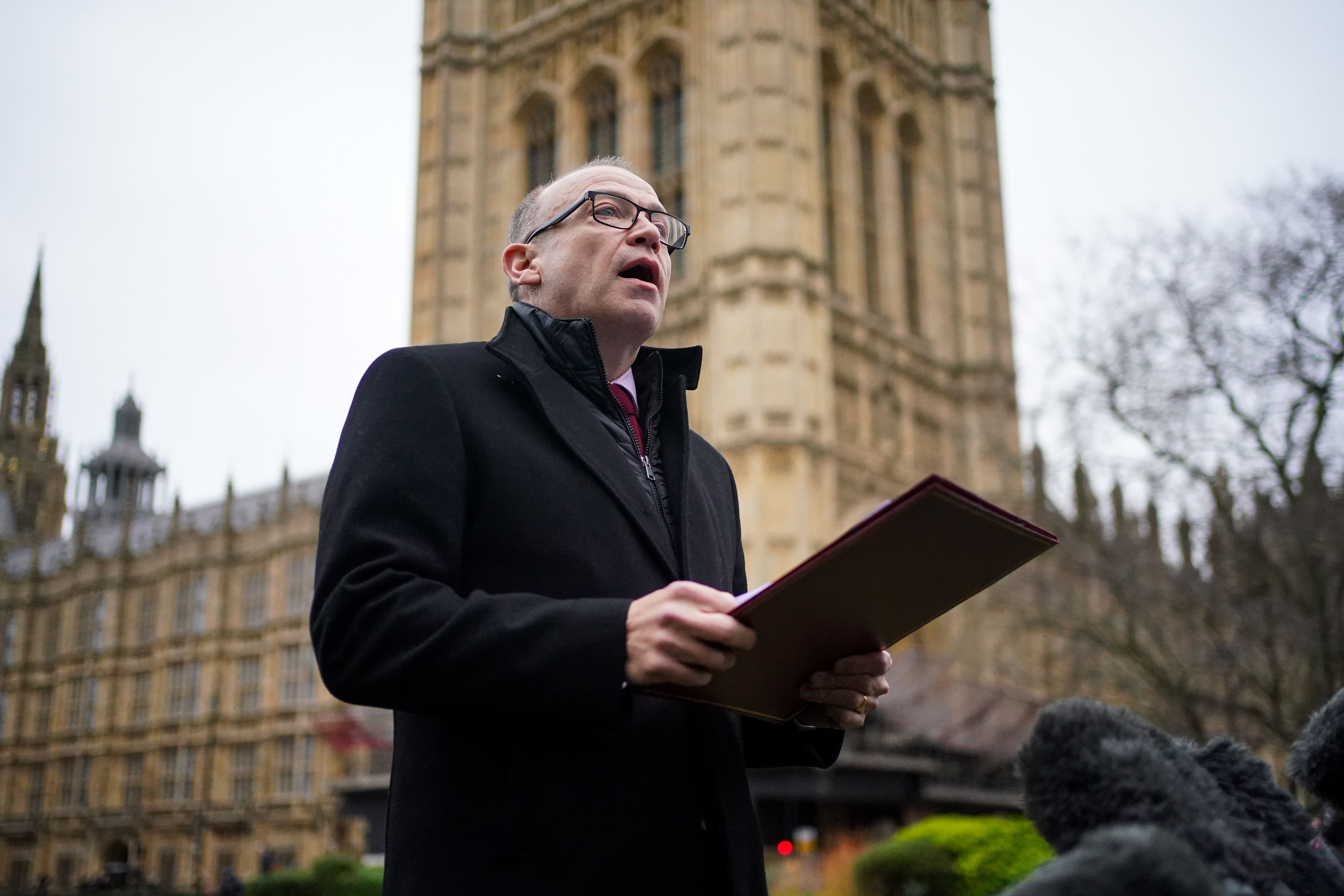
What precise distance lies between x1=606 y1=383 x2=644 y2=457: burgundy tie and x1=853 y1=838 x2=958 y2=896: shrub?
22.5 feet

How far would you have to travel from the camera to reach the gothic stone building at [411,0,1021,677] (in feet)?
80.4

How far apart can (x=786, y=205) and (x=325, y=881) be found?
16.6 meters

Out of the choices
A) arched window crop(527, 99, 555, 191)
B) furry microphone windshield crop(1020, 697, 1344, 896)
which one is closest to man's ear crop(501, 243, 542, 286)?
furry microphone windshield crop(1020, 697, 1344, 896)

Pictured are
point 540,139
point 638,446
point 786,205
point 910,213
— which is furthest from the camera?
point 910,213

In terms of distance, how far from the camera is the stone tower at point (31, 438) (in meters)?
62.9

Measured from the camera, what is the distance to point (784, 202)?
82.8ft

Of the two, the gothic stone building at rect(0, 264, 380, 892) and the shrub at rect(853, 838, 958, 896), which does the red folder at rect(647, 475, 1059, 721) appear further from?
the gothic stone building at rect(0, 264, 380, 892)

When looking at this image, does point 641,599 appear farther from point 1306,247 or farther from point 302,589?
point 302,589

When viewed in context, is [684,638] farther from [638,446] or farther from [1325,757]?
[1325,757]

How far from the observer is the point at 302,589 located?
36.6 meters

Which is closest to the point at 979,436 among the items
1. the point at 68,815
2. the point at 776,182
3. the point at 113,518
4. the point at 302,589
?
the point at 776,182

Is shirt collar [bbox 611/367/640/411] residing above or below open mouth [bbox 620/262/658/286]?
below

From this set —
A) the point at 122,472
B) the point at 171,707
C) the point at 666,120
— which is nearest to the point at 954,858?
the point at 666,120

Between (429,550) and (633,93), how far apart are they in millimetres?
28635
